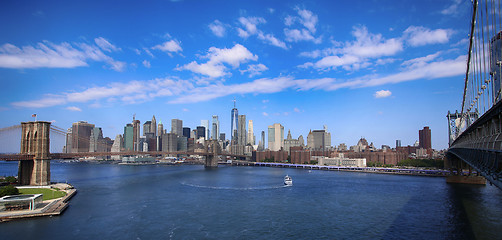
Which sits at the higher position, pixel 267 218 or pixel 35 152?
pixel 35 152

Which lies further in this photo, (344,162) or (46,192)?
(344,162)

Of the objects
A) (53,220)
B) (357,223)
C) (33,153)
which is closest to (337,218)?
(357,223)

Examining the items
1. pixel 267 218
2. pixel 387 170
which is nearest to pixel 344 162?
pixel 387 170

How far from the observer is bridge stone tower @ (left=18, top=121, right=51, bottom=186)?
43.3m

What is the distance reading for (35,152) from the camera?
4322 centimetres

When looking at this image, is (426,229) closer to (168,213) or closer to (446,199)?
(446,199)

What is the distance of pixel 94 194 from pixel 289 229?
30.1 m

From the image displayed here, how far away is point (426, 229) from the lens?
83.9 feet

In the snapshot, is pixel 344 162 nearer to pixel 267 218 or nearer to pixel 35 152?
pixel 267 218

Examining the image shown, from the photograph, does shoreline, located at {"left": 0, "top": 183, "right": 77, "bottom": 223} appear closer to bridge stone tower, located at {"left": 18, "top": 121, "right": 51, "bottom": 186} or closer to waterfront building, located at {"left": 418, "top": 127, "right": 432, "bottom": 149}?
bridge stone tower, located at {"left": 18, "top": 121, "right": 51, "bottom": 186}

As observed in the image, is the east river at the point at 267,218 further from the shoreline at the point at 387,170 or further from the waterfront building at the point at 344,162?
the waterfront building at the point at 344,162

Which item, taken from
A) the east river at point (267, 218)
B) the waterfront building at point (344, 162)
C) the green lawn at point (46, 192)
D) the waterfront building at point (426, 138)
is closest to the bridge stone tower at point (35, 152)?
the green lawn at point (46, 192)

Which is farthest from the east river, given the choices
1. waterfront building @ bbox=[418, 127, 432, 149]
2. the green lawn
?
waterfront building @ bbox=[418, 127, 432, 149]

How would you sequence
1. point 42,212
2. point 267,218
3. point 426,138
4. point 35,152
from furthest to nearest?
point 426,138 → point 35,152 → point 267,218 → point 42,212
